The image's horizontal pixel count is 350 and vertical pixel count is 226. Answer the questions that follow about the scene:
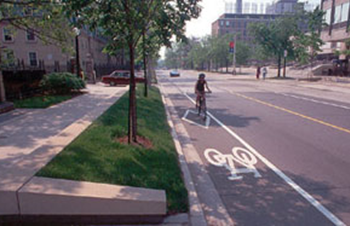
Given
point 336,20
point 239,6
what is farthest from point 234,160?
point 239,6

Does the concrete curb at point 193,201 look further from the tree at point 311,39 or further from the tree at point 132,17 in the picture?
the tree at point 311,39

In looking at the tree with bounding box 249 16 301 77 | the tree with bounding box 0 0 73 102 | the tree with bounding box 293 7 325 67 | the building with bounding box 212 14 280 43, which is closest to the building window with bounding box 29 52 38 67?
the tree with bounding box 0 0 73 102

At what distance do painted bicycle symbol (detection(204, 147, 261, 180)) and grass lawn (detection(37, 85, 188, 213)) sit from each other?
98 centimetres

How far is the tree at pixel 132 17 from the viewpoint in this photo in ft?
19.9

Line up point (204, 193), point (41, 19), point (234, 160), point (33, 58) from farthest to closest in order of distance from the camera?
point (33, 58), point (41, 19), point (234, 160), point (204, 193)

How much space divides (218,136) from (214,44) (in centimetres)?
6741

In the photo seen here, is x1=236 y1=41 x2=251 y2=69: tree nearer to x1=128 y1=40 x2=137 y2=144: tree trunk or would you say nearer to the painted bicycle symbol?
the painted bicycle symbol

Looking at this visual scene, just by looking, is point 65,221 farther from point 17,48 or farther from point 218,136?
point 17,48

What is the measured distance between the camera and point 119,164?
5.37 meters

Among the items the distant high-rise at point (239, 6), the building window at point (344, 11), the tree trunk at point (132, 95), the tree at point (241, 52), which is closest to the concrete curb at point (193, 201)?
the tree trunk at point (132, 95)

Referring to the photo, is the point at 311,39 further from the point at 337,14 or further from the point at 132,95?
the point at 132,95

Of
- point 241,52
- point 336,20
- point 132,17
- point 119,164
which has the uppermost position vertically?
point 336,20

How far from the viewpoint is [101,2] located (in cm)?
607

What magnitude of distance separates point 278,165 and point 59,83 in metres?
12.7
